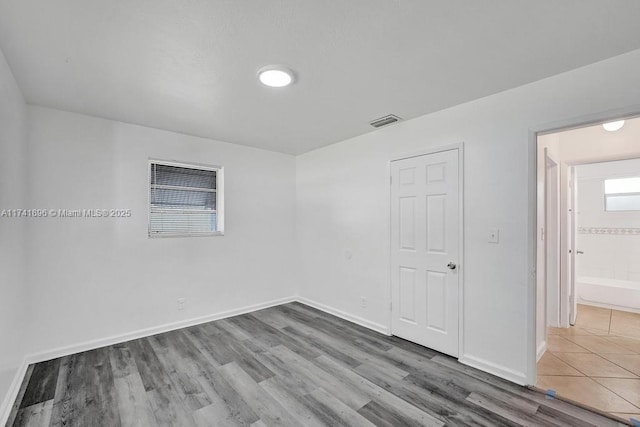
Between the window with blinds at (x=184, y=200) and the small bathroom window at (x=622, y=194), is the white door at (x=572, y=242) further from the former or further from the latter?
the window with blinds at (x=184, y=200)

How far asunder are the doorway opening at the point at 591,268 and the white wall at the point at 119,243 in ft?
11.8

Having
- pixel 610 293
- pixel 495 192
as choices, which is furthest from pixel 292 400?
pixel 610 293

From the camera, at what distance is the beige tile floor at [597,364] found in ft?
6.92

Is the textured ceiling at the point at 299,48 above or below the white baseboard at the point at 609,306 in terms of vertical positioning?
above

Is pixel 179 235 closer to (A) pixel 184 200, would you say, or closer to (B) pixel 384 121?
(A) pixel 184 200

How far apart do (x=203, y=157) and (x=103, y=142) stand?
109 centimetres

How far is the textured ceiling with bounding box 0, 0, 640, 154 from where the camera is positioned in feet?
4.95

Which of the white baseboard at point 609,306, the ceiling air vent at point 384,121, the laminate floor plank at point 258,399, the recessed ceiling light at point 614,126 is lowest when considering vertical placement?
the white baseboard at point 609,306

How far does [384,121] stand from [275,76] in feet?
4.83

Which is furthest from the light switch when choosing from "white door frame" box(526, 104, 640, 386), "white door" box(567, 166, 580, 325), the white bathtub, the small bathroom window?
the small bathroom window

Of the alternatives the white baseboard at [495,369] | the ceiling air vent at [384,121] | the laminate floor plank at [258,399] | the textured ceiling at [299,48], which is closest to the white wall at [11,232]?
the textured ceiling at [299,48]

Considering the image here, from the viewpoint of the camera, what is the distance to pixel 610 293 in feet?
14.1

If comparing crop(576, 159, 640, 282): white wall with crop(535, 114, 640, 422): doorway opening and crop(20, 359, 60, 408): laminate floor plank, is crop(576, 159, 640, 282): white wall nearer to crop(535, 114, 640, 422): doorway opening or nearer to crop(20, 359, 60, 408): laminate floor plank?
crop(535, 114, 640, 422): doorway opening

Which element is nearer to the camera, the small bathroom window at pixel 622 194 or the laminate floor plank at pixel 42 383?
the laminate floor plank at pixel 42 383
